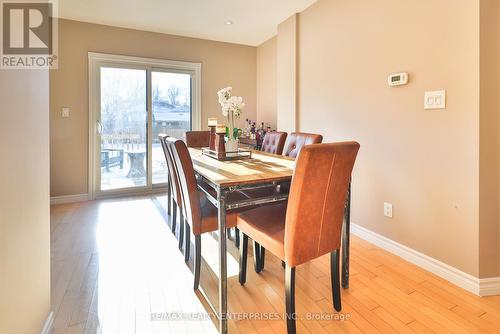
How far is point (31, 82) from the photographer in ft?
4.11

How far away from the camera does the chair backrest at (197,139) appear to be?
11.4ft

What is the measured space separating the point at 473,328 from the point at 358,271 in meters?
0.72

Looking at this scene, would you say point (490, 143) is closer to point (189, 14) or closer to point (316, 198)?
point (316, 198)

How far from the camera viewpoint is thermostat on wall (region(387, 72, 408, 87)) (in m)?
2.18

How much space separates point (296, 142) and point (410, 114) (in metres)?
0.90

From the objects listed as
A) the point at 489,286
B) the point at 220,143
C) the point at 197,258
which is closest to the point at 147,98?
the point at 220,143

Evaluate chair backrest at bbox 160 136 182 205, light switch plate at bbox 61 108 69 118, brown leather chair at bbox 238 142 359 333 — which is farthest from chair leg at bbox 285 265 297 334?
light switch plate at bbox 61 108 69 118

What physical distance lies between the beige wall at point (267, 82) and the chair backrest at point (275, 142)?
164 centimetres

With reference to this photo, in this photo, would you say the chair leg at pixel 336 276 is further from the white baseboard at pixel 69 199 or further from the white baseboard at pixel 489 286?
the white baseboard at pixel 69 199

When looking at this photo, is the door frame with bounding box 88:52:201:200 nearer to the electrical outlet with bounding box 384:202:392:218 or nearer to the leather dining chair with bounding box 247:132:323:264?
the leather dining chair with bounding box 247:132:323:264

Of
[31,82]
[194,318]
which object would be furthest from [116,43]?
[194,318]

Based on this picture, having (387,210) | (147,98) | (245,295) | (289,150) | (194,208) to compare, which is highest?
(147,98)
